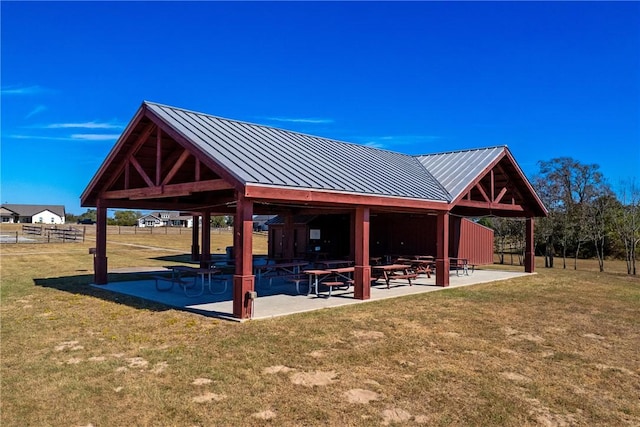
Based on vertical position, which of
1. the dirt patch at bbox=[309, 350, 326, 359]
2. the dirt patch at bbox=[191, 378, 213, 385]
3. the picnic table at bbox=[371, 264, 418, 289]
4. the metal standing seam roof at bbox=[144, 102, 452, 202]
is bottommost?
the dirt patch at bbox=[191, 378, 213, 385]

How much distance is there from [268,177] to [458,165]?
32.0 feet

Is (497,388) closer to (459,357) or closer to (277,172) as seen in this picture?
(459,357)

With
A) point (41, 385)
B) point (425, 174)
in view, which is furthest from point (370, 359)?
point (425, 174)

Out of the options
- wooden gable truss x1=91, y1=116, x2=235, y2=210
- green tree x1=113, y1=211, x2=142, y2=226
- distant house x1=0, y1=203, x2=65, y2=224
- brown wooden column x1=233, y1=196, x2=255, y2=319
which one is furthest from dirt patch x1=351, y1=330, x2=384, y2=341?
distant house x1=0, y1=203, x2=65, y2=224

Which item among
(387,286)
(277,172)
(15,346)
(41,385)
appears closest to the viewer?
(41,385)

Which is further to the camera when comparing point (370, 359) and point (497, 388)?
point (370, 359)

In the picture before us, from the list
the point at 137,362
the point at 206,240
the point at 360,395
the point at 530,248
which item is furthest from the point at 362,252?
the point at 530,248

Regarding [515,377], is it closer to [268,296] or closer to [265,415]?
[265,415]

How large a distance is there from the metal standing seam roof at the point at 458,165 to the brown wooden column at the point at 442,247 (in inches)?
28.4

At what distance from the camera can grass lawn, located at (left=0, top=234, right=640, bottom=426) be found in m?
4.67

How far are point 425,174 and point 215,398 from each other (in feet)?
42.4

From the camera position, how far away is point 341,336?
25.2 feet

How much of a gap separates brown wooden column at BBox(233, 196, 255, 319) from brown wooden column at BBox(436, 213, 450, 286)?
6811mm

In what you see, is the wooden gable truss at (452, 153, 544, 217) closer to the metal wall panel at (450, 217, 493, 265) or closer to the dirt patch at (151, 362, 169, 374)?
the metal wall panel at (450, 217, 493, 265)
